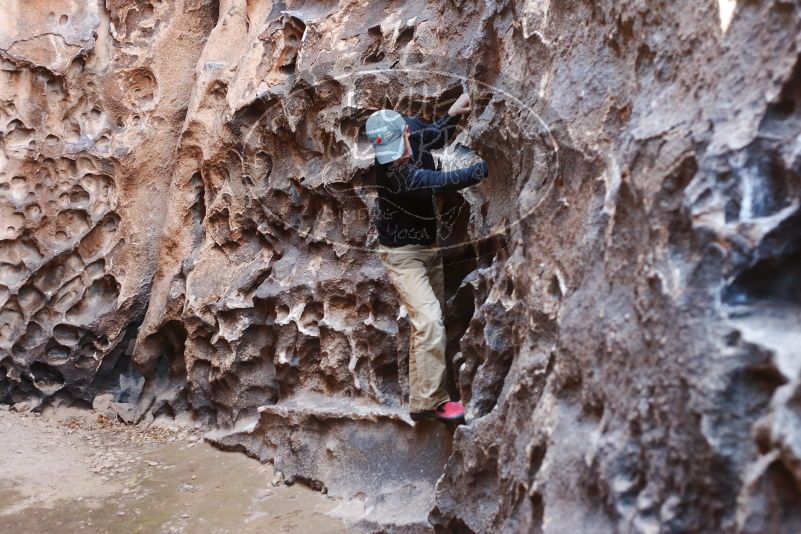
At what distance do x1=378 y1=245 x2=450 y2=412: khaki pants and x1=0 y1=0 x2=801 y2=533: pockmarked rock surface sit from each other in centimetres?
10

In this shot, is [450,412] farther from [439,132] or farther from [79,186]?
[79,186]

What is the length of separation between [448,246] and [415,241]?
0.23 meters

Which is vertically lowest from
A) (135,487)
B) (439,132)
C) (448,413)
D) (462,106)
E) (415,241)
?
(135,487)

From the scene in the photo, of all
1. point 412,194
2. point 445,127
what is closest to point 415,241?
point 412,194

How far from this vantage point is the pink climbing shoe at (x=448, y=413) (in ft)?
10.2

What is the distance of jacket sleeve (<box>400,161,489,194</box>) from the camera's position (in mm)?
2898

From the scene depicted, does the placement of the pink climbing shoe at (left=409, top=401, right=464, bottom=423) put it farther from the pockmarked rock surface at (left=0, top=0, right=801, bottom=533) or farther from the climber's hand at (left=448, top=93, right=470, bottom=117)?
the climber's hand at (left=448, top=93, right=470, bottom=117)

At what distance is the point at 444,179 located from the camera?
2.93m

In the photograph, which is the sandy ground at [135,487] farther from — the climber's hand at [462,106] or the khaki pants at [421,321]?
the climber's hand at [462,106]

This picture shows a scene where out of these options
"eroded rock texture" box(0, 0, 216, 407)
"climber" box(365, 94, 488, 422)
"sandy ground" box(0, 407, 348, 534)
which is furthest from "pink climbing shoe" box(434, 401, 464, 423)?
"eroded rock texture" box(0, 0, 216, 407)

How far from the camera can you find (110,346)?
190 inches

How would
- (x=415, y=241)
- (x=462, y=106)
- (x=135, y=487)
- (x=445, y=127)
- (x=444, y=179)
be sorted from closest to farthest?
1. (x=444, y=179)
2. (x=415, y=241)
3. (x=462, y=106)
4. (x=445, y=127)
5. (x=135, y=487)

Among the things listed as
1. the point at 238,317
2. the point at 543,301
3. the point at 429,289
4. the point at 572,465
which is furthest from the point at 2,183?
the point at 572,465

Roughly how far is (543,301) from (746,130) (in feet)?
2.85
